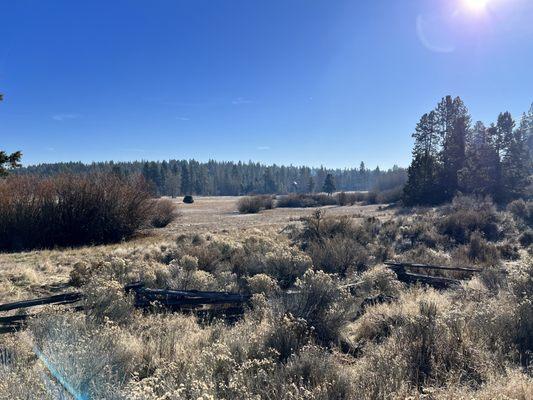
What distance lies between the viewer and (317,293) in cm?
584

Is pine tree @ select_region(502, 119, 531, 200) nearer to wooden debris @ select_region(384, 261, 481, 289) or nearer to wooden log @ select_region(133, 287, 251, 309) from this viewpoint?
wooden debris @ select_region(384, 261, 481, 289)

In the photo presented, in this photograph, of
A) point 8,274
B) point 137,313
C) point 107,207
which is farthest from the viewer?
point 107,207

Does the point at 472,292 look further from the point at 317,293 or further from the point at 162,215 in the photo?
the point at 162,215

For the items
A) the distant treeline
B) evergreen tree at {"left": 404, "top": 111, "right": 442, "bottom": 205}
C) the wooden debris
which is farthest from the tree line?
the distant treeline

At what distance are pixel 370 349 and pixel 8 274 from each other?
9.68 meters

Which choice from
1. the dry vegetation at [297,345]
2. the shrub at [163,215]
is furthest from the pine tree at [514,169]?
the dry vegetation at [297,345]

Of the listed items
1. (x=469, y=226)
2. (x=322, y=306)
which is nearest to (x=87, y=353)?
(x=322, y=306)

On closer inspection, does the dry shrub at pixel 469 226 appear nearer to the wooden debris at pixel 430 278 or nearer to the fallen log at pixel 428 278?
the wooden debris at pixel 430 278

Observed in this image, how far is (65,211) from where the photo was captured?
18.6m

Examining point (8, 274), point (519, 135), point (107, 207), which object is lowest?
point (8, 274)

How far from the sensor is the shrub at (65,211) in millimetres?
17578

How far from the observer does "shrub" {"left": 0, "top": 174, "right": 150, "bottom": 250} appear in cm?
1758

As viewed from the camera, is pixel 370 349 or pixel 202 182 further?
pixel 202 182

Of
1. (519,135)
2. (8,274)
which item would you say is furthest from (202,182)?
(8,274)
